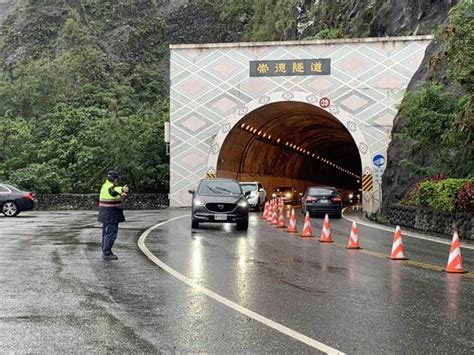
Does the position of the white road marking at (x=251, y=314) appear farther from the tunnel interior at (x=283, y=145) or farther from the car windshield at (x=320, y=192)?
the tunnel interior at (x=283, y=145)

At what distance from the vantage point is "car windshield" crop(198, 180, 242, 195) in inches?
813

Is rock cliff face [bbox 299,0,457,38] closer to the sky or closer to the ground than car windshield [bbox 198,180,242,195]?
closer to the sky

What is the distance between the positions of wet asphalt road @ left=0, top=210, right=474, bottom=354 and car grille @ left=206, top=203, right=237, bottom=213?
4.81m

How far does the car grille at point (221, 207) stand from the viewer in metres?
19.5

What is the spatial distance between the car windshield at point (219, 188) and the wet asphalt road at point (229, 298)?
5.99 metres

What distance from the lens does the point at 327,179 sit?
8331 cm

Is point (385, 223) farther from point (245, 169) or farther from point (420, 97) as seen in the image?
point (245, 169)

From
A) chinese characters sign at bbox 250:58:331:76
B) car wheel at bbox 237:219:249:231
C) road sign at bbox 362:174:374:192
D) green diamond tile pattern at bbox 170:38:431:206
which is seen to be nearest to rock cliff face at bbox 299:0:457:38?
green diamond tile pattern at bbox 170:38:431:206

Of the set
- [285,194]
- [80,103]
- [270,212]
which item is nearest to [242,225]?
[270,212]

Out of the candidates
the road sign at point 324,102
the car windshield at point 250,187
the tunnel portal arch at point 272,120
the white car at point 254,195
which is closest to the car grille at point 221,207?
the white car at point 254,195

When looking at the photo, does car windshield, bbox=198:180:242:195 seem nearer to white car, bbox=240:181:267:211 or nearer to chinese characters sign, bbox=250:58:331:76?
white car, bbox=240:181:267:211

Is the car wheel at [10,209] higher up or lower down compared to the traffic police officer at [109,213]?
lower down

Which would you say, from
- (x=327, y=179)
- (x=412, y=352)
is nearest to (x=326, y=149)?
(x=327, y=179)

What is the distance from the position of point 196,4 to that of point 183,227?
71325 millimetres
